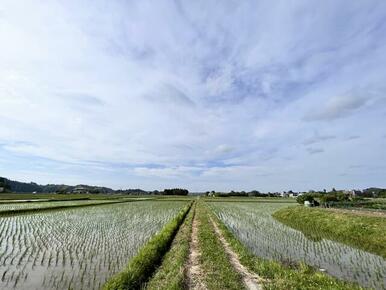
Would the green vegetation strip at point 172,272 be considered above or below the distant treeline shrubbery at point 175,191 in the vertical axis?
below

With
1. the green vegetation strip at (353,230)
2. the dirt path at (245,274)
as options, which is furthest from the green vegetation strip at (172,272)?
the green vegetation strip at (353,230)

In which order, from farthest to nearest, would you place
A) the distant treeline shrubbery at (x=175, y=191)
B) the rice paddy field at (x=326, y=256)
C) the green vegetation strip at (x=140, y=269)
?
the distant treeline shrubbery at (x=175, y=191) → the rice paddy field at (x=326, y=256) → the green vegetation strip at (x=140, y=269)

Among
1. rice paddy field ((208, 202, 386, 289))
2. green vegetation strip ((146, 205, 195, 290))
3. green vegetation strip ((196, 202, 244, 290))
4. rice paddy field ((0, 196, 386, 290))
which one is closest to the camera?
green vegetation strip ((146, 205, 195, 290))

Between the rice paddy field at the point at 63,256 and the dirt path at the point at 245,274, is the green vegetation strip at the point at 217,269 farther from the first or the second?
the rice paddy field at the point at 63,256

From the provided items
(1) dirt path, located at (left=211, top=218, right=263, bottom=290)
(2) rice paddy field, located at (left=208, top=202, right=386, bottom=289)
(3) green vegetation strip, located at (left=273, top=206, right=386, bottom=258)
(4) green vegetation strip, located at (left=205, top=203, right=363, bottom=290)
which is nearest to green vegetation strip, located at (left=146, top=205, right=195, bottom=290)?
(1) dirt path, located at (left=211, top=218, right=263, bottom=290)

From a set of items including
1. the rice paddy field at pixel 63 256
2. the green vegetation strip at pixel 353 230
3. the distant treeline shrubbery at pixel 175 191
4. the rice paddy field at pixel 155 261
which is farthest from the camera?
the distant treeline shrubbery at pixel 175 191

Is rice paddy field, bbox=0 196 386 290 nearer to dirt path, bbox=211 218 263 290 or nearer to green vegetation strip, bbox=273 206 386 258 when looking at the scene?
dirt path, bbox=211 218 263 290

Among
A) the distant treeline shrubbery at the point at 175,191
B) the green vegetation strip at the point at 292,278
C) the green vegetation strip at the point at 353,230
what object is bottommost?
the green vegetation strip at the point at 292,278

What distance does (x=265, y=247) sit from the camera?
1873cm

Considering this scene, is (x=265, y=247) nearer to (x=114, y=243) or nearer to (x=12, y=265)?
A: (x=114, y=243)

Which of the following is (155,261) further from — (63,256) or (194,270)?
(63,256)

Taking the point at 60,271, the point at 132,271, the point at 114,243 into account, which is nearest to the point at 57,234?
the point at 114,243

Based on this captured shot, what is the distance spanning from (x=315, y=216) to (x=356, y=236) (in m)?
10.9

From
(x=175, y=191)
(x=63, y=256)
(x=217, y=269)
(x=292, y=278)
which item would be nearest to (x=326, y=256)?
(x=292, y=278)
